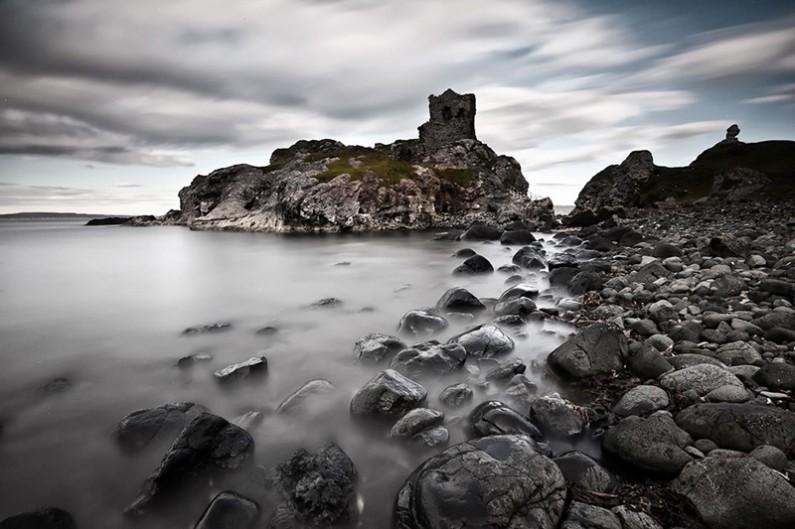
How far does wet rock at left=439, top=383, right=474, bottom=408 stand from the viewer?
5.41 metres

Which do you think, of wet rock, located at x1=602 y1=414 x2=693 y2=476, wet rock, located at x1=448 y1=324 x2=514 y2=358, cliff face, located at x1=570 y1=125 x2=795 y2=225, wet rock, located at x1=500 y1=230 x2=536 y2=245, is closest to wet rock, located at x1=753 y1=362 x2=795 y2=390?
wet rock, located at x1=602 y1=414 x2=693 y2=476

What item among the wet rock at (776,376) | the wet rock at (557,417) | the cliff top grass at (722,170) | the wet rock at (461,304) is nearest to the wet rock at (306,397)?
the wet rock at (557,417)

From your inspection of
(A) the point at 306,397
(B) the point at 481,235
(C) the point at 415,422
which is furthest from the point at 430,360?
(B) the point at 481,235

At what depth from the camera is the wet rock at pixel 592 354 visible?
5.91 metres

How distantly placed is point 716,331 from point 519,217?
48406 millimetres

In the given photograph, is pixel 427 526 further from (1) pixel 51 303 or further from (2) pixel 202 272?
(2) pixel 202 272

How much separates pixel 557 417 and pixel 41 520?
540 cm

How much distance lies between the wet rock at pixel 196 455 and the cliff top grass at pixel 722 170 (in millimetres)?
50919

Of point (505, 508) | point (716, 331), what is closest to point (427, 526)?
point (505, 508)

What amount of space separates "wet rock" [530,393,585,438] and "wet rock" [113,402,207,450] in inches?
177

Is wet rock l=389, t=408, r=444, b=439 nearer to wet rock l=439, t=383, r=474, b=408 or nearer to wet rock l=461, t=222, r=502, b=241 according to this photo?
wet rock l=439, t=383, r=474, b=408

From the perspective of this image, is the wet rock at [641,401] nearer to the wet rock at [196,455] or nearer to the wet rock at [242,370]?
the wet rock at [196,455]

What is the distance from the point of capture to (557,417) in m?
4.68

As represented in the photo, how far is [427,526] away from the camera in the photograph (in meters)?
3.15
